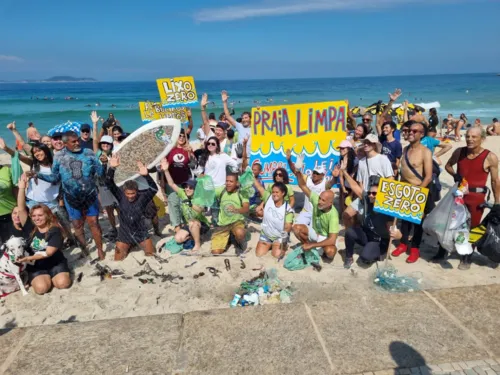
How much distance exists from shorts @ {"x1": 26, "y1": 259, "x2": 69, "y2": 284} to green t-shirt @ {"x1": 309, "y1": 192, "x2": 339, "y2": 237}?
3622 millimetres

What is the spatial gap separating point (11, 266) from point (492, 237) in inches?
244

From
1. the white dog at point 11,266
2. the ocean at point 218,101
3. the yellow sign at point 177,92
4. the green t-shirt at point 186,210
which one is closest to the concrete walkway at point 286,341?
the white dog at point 11,266

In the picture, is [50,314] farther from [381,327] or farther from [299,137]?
[299,137]

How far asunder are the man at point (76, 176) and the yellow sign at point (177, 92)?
Result: 3.59 meters

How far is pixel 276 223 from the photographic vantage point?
561 centimetres

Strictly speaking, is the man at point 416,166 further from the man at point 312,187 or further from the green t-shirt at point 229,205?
the green t-shirt at point 229,205

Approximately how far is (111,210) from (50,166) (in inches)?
55.8

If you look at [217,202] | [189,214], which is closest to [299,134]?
[217,202]

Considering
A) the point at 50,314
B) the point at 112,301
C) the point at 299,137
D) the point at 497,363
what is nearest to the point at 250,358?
the point at 497,363

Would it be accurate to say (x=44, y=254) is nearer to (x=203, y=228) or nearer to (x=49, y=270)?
(x=49, y=270)

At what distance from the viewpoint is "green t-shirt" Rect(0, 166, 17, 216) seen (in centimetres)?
517

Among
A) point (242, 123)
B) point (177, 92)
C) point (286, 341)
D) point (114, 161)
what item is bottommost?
point (286, 341)

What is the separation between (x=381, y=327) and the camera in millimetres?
3424

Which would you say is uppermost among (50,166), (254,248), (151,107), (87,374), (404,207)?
(151,107)
